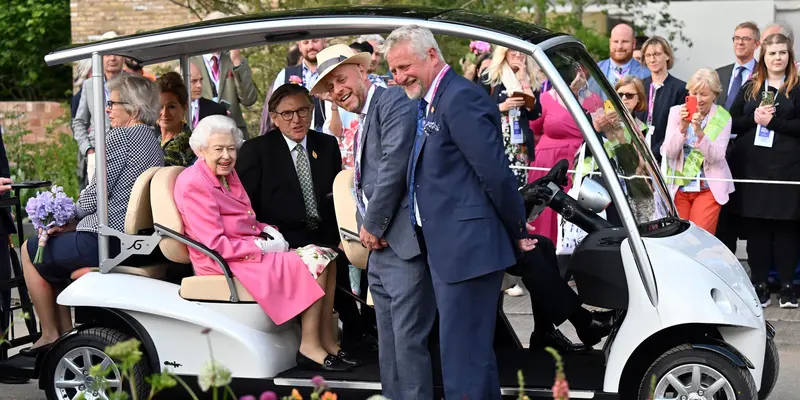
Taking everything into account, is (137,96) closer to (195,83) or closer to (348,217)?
(348,217)

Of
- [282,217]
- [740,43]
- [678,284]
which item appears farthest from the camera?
[740,43]

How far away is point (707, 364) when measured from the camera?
5.56m

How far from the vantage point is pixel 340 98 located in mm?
6207

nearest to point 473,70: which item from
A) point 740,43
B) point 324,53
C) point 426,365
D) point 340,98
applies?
point 740,43

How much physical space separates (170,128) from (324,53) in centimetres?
108

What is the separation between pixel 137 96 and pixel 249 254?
3.76ft

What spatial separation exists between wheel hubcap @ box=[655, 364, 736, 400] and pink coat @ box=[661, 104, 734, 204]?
3.76 metres

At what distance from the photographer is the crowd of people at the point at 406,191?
5.45 m

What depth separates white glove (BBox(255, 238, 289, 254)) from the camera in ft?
21.2

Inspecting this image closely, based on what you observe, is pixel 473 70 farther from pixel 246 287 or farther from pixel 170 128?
pixel 246 287

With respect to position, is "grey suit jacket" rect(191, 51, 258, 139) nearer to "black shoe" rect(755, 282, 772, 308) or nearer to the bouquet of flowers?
the bouquet of flowers

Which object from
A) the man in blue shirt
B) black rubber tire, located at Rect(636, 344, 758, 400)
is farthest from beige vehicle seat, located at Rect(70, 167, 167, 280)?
the man in blue shirt

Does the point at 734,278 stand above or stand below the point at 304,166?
below

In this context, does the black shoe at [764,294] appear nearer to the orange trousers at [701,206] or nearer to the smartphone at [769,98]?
the orange trousers at [701,206]
